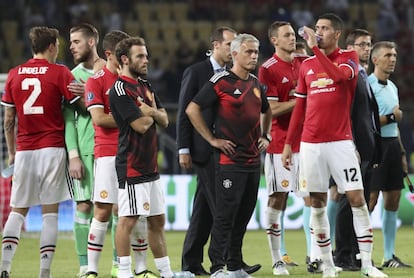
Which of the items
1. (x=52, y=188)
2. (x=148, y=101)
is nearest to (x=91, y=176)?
(x=52, y=188)

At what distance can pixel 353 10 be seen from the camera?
85.5 feet

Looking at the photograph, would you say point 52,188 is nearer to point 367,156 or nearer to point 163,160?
point 367,156

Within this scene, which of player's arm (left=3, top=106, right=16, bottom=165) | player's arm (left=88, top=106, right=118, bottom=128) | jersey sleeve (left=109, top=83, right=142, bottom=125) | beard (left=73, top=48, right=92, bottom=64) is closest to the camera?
jersey sleeve (left=109, top=83, right=142, bottom=125)

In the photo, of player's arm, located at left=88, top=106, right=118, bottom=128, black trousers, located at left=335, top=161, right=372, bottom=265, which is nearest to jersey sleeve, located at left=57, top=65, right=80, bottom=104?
player's arm, located at left=88, top=106, right=118, bottom=128

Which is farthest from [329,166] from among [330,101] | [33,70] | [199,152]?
[33,70]

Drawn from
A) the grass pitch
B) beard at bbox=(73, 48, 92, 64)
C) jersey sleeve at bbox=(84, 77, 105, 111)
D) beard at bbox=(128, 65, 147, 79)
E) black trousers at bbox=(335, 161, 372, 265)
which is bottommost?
the grass pitch

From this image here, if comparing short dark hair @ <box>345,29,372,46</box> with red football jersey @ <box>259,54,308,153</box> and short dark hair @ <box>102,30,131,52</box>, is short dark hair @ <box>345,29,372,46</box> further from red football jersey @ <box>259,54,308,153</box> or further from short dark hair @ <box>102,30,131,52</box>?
short dark hair @ <box>102,30,131,52</box>

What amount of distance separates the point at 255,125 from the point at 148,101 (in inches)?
37.8

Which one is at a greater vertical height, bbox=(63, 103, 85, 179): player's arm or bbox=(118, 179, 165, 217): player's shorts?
bbox=(63, 103, 85, 179): player's arm

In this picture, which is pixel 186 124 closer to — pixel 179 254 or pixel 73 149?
pixel 73 149

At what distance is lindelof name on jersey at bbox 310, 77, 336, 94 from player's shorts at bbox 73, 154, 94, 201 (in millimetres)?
2161

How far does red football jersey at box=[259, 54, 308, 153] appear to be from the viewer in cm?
1130

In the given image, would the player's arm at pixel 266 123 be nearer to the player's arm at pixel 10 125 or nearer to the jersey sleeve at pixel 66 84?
the jersey sleeve at pixel 66 84

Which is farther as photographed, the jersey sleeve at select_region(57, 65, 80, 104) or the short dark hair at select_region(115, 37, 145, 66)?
the jersey sleeve at select_region(57, 65, 80, 104)
